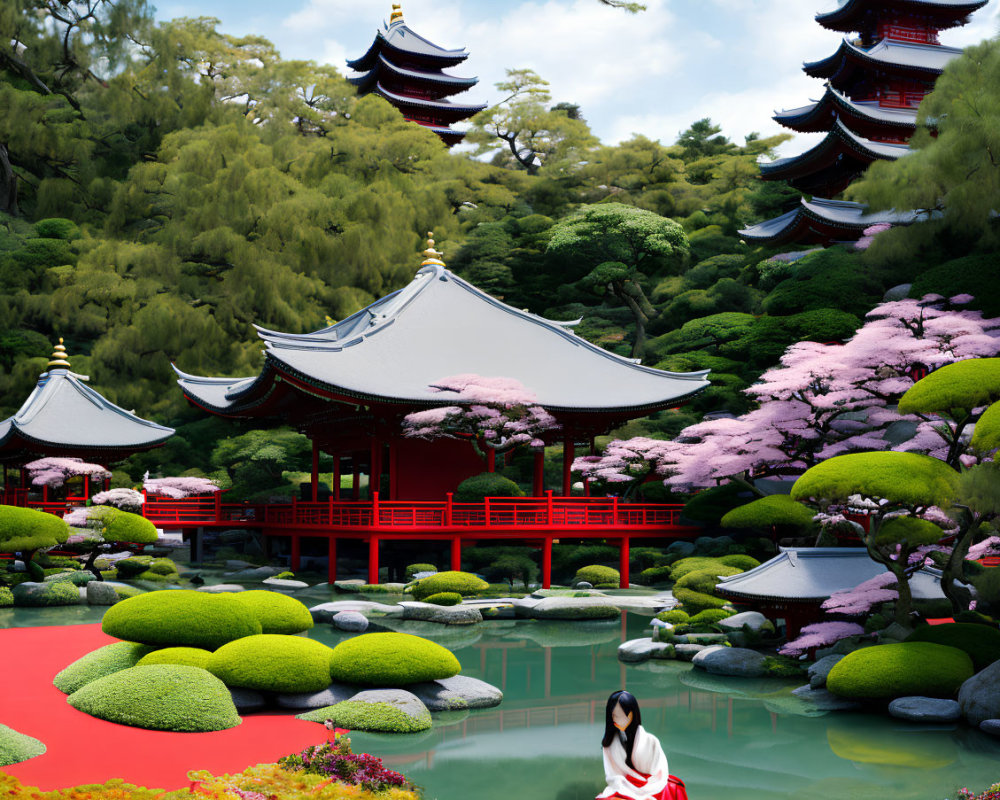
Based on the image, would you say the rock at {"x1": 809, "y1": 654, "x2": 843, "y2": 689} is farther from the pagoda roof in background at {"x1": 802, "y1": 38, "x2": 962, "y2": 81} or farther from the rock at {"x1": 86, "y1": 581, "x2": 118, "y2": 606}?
the pagoda roof in background at {"x1": 802, "y1": 38, "x2": 962, "y2": 81}

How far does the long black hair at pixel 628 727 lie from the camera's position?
21.0 ft

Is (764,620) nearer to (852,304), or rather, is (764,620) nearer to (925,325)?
(925,325)

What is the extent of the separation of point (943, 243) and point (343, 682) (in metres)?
21.0

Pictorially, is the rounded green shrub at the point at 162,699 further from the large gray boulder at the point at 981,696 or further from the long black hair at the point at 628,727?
the large gray boulder at the point at 981,696

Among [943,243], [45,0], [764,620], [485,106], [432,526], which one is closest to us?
[764,620]

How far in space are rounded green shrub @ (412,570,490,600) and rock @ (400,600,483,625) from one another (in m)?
1.39

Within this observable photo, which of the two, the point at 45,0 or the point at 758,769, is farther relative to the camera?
the point at 45,0

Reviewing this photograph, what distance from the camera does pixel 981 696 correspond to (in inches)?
417

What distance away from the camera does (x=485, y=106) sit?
2206 inches

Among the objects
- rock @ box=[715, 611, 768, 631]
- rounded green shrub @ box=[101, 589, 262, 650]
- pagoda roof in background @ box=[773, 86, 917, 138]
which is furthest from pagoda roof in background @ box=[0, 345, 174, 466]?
pagoda roof in background @ box=[773, 86, 917, 138]

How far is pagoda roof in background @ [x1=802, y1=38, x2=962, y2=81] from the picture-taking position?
3353cm

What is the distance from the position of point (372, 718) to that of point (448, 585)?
1011cm

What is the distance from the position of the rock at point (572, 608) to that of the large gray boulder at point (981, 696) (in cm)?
875

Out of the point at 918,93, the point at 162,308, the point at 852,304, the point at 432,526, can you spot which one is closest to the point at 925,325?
the point at 852,304
